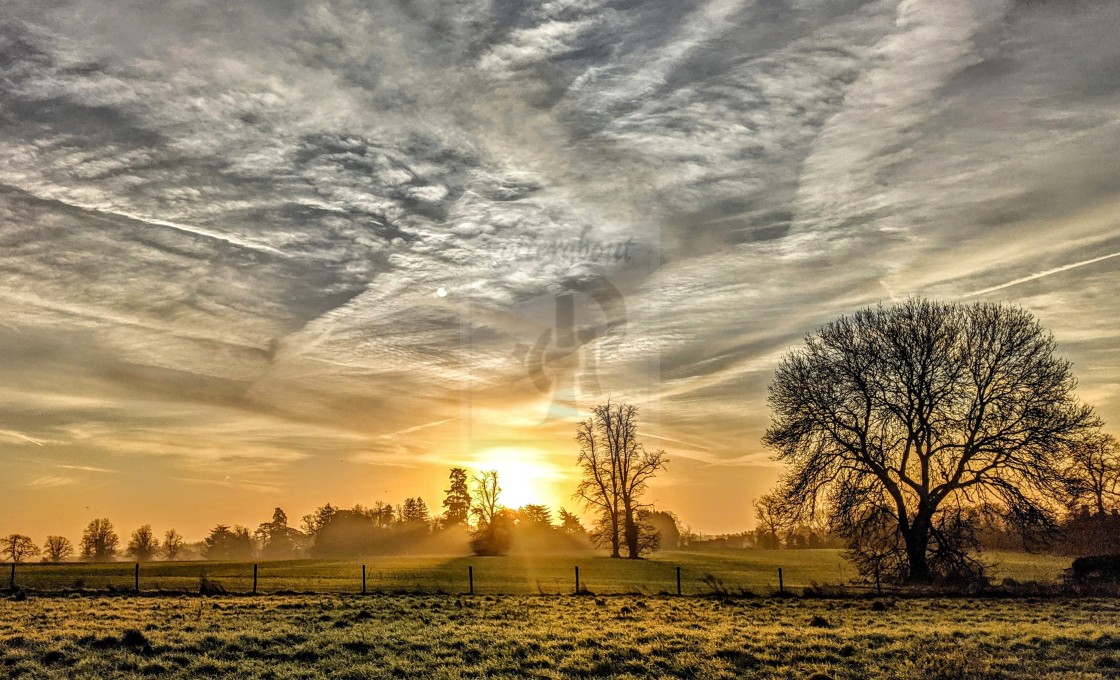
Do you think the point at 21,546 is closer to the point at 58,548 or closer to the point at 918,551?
the point at 58,548

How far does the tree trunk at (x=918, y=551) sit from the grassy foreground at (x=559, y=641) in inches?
399

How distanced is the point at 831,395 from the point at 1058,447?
1064 centimetres

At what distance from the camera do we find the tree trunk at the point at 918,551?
36.2 meters

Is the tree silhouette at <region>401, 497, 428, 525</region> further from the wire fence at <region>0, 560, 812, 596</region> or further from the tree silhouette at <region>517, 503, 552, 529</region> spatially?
the wire fence at <region>0, 560, 812, 596</region>

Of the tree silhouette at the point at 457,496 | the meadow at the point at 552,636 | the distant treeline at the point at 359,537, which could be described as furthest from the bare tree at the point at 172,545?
the meadow at the point at 552,636

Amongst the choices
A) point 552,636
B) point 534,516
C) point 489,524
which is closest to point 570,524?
point 534,516

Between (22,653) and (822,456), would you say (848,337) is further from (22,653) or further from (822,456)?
(22,653)

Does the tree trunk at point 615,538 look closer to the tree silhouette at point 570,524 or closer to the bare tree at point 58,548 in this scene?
the tree silhouette at point 570,524

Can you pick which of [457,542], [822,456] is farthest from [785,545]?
[822,456]

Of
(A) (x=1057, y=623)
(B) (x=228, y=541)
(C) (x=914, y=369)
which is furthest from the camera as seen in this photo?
(B) (x=228, y=541)

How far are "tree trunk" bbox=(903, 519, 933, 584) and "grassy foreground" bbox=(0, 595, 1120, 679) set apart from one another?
33.3 ft

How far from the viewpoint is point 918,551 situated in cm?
3653

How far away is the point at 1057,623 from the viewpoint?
19781 millimetres

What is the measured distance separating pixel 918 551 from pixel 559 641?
27.6m
